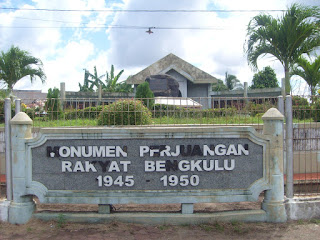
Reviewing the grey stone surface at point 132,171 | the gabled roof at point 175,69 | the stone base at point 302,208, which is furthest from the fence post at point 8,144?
the gabled roof at point 175,69

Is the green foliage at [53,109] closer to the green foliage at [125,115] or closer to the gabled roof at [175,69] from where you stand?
the green foliage at [125,115]

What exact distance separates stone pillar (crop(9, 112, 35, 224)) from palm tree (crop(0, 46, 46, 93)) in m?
11.6

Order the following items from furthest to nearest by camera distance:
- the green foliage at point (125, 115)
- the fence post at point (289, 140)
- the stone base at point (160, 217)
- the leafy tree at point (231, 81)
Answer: the leafy tree at point (231, 81) < the green foliage at point (125, 115) < the fence post at point (289, 140) < the stone base at point (160, 217)

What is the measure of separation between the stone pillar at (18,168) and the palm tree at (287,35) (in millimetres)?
8170

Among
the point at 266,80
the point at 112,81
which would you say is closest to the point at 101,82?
the point at 112,81

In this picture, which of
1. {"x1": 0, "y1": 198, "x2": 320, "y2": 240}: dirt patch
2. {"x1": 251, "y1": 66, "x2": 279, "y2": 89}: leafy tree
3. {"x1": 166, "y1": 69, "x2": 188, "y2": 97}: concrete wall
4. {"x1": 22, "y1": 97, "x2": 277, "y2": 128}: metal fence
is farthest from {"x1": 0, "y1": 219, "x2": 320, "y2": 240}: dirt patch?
{"x1": 251, "y1": 66, "x2": 279, "y2": 89}: leafy tree

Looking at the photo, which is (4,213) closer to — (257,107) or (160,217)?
(160,217)

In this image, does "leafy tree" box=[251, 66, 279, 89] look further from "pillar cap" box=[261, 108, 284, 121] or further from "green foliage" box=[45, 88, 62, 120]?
"green foliage" box=[45, 88, 62, 120]

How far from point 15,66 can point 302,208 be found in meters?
14.7

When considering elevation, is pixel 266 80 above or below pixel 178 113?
above

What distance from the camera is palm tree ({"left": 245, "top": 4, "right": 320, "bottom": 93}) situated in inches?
391

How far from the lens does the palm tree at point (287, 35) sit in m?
9.92

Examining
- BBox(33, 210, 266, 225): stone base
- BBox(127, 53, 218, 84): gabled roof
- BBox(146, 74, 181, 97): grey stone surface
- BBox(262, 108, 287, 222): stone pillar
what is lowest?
BBox(33, 210, 266, 225): stone base

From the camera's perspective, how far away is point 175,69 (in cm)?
2217
